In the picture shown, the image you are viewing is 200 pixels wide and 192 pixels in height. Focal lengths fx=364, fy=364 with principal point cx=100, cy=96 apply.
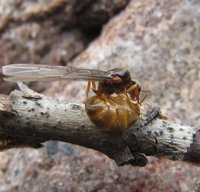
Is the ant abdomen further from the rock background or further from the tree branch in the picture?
the rock background

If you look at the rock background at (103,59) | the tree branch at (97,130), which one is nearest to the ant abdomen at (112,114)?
the tree branch at (97,130)

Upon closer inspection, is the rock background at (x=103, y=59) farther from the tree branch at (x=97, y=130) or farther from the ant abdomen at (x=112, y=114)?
the ant abdomen at (x=112, y=114)

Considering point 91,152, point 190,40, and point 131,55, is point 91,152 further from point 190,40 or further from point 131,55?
point 190,40

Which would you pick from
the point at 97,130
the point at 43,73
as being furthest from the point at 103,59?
the point at 43,73

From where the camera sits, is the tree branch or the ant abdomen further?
the tree branch

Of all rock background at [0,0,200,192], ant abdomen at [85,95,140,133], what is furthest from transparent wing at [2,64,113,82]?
rock background at [0,0,200,192]

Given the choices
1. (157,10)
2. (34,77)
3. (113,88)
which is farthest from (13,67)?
(157,10)

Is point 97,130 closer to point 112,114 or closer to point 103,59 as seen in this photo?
point 112,114
